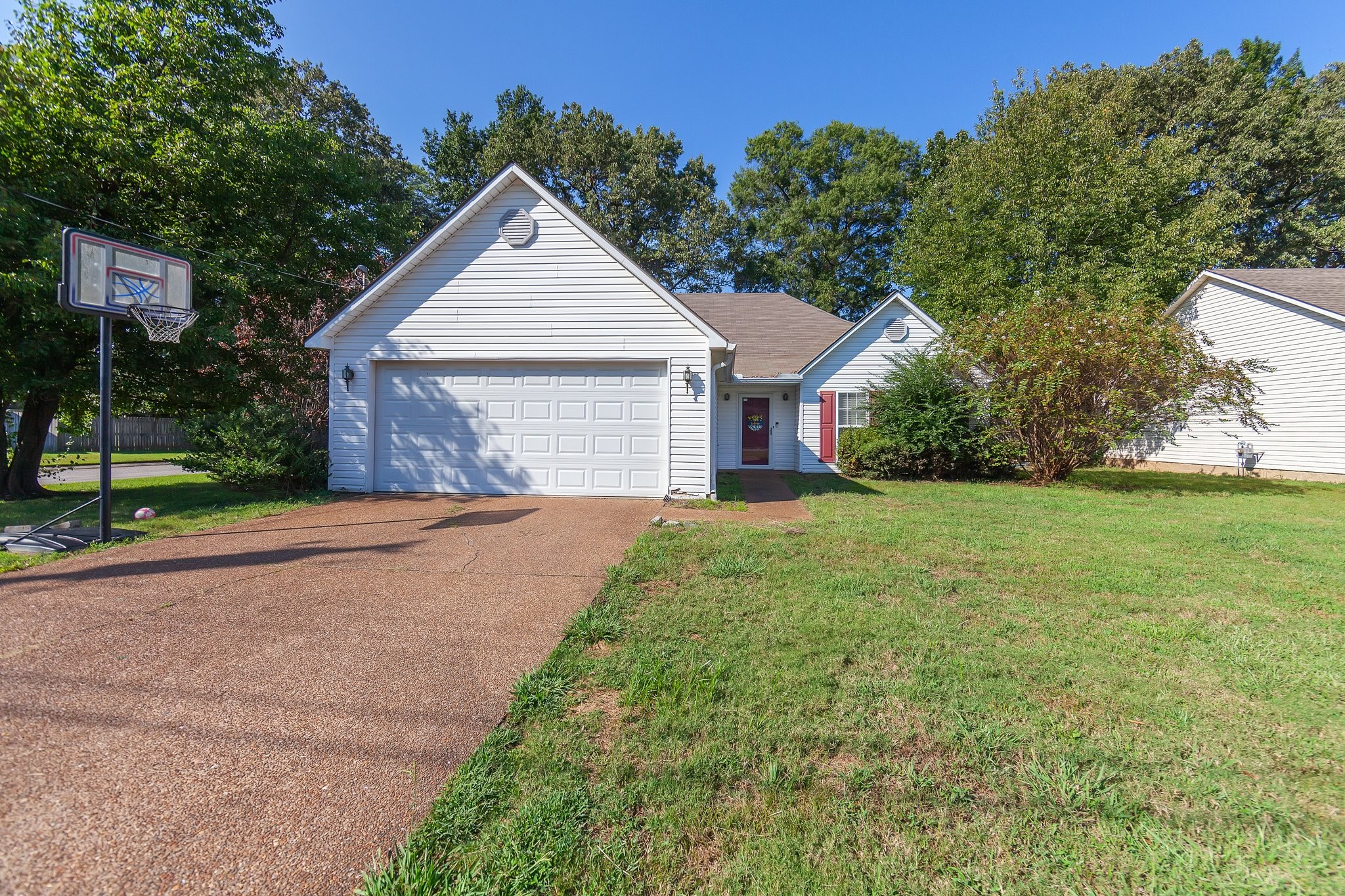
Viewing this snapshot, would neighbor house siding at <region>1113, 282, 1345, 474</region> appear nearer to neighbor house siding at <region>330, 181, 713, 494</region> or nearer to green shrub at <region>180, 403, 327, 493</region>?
neighbor house siding at <region>330, 181, 713, 494</region>

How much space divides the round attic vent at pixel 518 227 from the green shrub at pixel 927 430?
29.6 feet

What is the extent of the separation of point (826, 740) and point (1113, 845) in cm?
103

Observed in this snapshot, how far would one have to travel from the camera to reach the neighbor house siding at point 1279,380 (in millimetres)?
12375

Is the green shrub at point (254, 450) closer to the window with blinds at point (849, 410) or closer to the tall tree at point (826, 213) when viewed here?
the window with blinds at point (849, 410)

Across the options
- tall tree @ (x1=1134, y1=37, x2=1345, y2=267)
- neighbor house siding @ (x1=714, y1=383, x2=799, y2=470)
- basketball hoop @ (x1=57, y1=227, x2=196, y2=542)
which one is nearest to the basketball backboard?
basketball hoop @ (x1=57, y1=227, x2=196, y2=542)

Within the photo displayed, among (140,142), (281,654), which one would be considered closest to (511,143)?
(140,142)

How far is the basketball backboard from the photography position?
5.56 metres

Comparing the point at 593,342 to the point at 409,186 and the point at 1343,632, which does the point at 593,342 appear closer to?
the point at 1343,632

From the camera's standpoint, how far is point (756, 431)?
15297 millimetres

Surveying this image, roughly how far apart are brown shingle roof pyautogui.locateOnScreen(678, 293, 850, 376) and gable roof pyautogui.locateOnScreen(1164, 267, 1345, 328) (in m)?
9.75

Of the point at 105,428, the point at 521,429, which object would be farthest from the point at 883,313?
the point at 105,428

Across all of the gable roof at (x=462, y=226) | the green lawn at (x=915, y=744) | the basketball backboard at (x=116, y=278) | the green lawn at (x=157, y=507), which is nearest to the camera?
the green lawn at (x=915, y=744)

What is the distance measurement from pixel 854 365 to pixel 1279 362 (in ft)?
34.8

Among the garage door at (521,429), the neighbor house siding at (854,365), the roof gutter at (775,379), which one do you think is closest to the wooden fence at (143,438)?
the garage door at (521,429)
